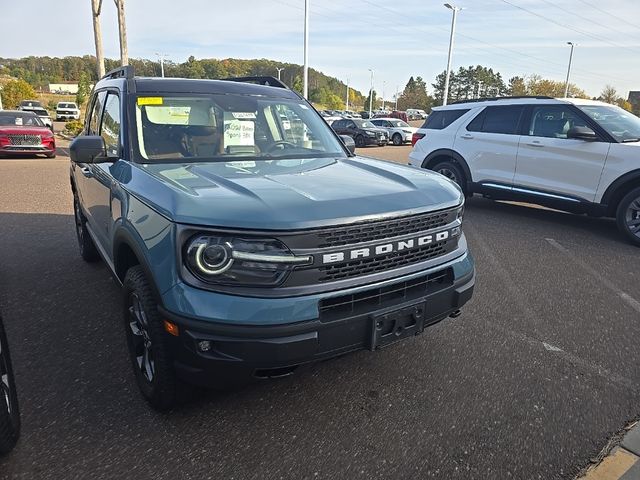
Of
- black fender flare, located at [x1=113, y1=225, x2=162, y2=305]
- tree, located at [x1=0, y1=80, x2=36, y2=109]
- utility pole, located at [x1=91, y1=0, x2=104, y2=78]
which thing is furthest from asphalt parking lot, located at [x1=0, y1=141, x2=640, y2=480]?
tree, located at [x1=0, y1=80, x2=36, y2=109]

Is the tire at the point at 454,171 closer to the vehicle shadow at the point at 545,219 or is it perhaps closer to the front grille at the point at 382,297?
the vehicle shadow at the point at 545,219

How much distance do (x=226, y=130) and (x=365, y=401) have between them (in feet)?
6.89

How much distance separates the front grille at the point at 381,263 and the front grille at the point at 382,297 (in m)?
0.09

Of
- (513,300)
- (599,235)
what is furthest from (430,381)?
(599,235)

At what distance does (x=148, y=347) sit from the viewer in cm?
269

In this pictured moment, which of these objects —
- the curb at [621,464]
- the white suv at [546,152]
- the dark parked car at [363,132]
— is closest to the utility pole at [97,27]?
the dark parked car at [363,132]

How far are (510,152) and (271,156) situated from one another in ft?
18.0

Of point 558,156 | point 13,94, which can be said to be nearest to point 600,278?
point 558,156

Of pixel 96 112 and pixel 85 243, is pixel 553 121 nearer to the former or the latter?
pixel 96 112

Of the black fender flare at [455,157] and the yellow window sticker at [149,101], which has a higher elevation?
the yellow window sticker at [149,101]

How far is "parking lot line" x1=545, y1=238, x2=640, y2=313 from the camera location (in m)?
4.51

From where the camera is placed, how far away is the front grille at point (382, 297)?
91.8 inches

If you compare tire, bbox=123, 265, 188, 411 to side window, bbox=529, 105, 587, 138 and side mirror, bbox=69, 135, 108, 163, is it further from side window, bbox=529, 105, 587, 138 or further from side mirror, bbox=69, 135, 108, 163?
side window, bbox=529, 105, 587, 138

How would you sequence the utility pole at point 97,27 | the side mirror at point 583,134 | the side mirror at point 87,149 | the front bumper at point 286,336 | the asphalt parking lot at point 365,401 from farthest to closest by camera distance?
1. the utility pole at point 97,27
2. the side mirror at point 583,134
3. the side mirror at point 87,149
4. the asphalt parking lot at point 365,401
5. the front bumper at point 286,336
